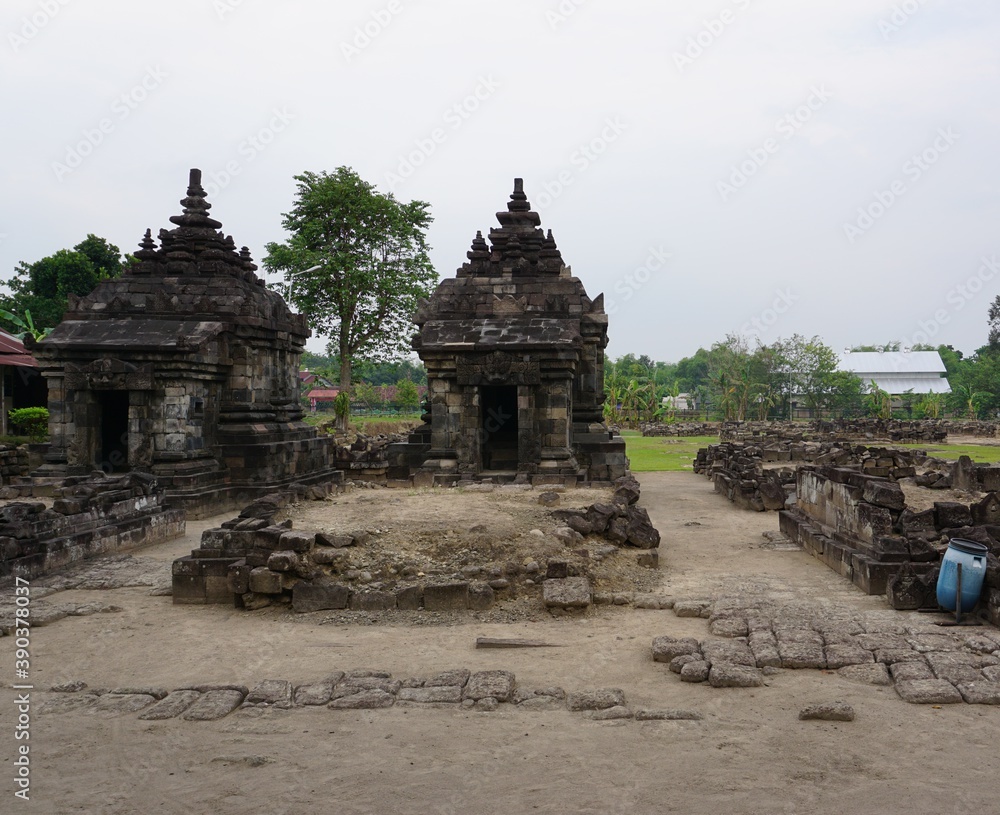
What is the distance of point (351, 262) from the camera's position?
29953 millimetres

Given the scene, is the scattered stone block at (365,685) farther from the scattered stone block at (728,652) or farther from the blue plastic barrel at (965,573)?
the blue plastic barrel at (965,573)

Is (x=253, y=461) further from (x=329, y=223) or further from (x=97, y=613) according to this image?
(x=329, y=223)

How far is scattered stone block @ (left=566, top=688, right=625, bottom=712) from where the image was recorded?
15.6ft

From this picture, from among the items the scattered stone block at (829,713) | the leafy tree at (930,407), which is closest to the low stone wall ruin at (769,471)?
the scattered stone block at (829,713)

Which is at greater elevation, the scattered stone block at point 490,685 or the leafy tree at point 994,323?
the leafy tree at point 994,323

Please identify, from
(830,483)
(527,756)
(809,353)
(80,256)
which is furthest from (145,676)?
(809,353)

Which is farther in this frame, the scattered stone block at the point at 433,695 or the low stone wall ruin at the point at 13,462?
the low stone wall ruin at the point at 13,462

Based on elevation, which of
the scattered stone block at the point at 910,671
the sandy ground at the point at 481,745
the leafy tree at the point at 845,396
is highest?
the leafy tree at the point at 845,396

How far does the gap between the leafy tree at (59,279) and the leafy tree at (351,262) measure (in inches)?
318

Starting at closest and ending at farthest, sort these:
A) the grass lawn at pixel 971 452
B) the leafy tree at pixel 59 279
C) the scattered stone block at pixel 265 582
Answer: the scattered stone block at pixel 265 582 < the grass lawn at pixel 971 452 < the leafy tree at pixel 59 279

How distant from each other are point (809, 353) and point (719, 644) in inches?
2089

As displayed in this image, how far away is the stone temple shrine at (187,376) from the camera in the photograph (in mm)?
13758

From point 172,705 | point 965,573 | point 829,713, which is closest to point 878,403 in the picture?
point 965,573

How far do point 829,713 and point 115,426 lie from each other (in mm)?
15225
